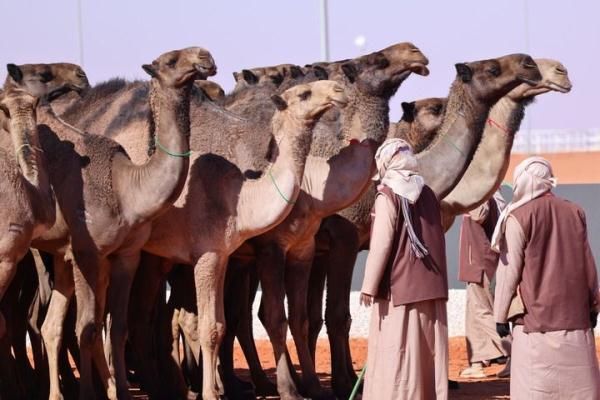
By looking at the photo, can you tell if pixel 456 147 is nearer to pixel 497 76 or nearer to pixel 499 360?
pixel 497 76

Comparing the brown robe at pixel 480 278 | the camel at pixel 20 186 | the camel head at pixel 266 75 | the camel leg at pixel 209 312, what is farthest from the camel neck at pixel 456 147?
the camel at pixel 20 186

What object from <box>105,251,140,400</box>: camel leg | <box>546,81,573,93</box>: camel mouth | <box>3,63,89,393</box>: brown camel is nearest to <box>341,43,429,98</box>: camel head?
<box>546,81,573,93</box>: camel mouth

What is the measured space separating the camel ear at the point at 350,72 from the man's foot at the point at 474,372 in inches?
149

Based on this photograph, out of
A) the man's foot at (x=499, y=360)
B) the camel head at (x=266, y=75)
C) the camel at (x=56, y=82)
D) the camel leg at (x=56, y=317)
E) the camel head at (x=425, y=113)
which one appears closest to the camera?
the camel leg at (x=56, y=317)

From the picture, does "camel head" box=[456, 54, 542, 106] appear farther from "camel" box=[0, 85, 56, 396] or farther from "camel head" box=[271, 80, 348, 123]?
"camel" box=[0, 85, 56, 396]

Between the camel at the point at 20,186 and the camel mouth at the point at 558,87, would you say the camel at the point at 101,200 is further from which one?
the camel mouth at the point at 558,87

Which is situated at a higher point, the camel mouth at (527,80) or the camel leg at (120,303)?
the camel mouth at (527,80)

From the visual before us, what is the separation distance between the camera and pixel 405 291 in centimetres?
1076

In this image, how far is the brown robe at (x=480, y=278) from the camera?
625 inches

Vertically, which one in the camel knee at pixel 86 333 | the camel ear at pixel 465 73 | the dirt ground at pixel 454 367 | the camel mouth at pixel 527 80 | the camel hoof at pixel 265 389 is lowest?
the dirt ground at pixel 454 367

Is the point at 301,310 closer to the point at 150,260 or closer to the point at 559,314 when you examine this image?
the point at 150,260

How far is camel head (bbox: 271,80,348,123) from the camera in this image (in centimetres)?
1256

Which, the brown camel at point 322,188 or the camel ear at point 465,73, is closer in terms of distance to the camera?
the brown camel at point 322,188

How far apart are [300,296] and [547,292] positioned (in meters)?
3.63
